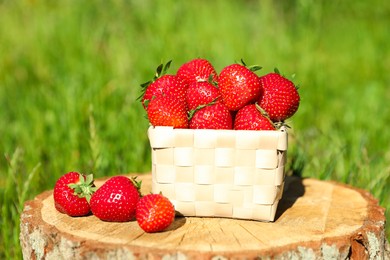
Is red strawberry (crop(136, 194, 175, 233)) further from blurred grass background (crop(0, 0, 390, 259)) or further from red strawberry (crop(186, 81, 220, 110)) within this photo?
blurred grass background (crop(0, 0, 390, 259))

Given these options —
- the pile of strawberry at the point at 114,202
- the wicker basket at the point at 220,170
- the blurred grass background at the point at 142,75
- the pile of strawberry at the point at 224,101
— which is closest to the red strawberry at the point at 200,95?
the pile of strawberry at the point at 224,101

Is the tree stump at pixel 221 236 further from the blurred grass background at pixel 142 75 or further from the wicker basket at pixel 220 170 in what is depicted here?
the blurred grass background at pixel 142 75

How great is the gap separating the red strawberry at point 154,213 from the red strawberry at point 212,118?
260mm

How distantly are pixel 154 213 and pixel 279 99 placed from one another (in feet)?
1.80

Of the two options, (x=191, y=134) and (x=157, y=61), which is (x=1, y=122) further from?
(x=191, y=134)

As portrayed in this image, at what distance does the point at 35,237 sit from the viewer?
A: 5.75ft

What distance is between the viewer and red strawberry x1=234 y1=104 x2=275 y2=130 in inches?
68.3

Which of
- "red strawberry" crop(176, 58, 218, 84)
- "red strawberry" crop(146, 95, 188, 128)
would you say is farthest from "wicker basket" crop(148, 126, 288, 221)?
"red strawberry" crop(176, 58, 218, 84)

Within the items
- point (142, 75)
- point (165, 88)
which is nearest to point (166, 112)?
point (165, 88)

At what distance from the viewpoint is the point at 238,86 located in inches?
69.1

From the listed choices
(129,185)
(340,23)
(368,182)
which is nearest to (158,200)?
(129,185)

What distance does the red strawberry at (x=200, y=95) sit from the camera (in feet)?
5.88

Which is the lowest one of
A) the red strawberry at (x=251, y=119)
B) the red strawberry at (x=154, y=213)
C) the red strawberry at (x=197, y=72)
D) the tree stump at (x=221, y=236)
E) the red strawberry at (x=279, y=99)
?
the tree stump at (x=221, y=236)

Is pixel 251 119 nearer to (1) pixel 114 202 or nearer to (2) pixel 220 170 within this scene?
(2) pixel 220 170
